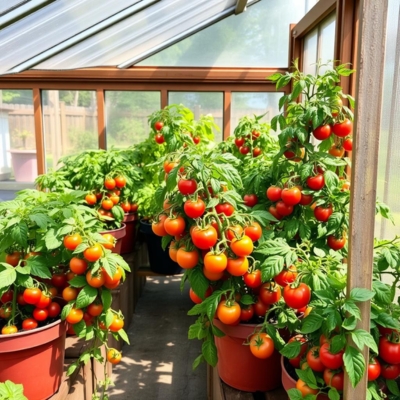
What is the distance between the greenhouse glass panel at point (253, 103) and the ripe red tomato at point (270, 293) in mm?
2586

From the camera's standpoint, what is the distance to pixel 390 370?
1.02 metres

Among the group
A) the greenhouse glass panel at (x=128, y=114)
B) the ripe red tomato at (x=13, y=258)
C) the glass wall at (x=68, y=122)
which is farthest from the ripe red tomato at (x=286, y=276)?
the glass wall at (x=68, y=122)

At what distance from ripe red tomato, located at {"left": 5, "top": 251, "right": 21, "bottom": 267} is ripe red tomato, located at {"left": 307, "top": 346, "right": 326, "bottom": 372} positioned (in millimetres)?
1049

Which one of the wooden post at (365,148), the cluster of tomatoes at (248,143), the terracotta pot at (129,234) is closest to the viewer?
the wooden post at (365,148)

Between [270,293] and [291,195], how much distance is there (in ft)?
1.06

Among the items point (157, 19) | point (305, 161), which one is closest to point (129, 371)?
point (305, 161)

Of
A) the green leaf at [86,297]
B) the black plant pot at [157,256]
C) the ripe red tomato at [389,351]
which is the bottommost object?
the black plant pot at [157,256]

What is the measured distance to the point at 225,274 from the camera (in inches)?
54.0

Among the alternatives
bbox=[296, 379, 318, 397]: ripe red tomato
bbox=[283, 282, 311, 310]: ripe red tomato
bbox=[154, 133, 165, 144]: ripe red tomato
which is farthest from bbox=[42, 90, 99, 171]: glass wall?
bbox=[296, 379, 318, 397]: ripe red tomato

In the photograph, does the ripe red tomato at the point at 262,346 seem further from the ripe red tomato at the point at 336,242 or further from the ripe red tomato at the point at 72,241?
the ripe red tomato at the point at 72,241

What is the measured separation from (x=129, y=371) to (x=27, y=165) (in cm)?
223

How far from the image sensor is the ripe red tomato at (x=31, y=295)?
1.39 meters

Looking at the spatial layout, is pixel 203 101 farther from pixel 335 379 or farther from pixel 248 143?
pixel 335 379

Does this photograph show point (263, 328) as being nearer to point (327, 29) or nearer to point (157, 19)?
point (327, 29)
